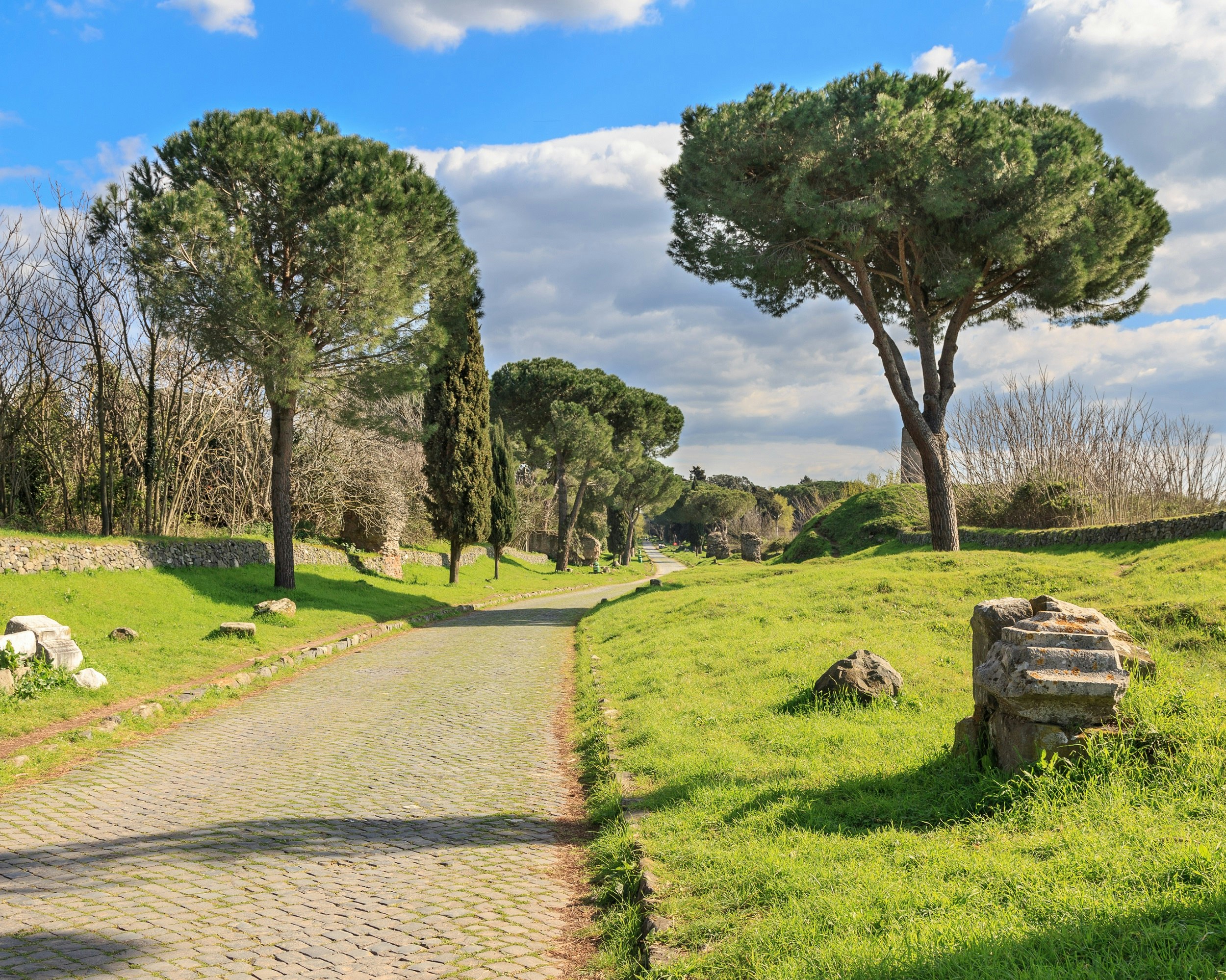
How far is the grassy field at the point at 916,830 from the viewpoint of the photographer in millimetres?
2994

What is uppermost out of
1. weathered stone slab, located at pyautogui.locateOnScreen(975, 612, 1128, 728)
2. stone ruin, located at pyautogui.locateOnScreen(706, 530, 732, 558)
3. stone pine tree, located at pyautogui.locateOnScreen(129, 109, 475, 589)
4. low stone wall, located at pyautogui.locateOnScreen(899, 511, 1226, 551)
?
stone pine tree, located at pyautogui.locateOnScreen(129, 109, 475, 589)

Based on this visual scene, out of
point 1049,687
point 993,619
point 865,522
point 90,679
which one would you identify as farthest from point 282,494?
point 1049,687

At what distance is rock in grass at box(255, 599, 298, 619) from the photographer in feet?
52.5

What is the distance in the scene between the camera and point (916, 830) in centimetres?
438

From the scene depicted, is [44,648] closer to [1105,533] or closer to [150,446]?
[150,446]

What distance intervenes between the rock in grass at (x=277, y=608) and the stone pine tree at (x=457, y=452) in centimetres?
1154

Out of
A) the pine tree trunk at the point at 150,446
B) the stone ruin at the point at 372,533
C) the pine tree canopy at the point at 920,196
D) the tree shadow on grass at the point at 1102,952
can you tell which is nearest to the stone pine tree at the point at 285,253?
the pine tree trunk at the point at 150,446

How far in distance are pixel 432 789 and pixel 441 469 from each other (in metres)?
22.4

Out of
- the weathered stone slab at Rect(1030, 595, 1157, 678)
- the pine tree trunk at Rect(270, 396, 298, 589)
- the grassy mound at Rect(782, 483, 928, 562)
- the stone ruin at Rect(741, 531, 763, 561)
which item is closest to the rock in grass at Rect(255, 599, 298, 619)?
the pine tree trunk at Rect(270, 396, 298, 589)

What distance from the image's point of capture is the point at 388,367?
20.8 meters

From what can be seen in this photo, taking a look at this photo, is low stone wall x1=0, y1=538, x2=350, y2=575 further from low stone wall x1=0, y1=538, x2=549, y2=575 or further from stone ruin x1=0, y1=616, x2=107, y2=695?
stone ruin x1=0, y1=616, x2=107, y2=695

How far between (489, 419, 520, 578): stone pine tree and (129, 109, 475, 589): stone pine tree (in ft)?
36.6

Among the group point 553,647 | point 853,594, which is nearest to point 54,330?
point 553,647

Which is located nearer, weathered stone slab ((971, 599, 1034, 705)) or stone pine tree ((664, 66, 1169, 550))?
weathered stone slab ((971, 599, 1034, 705))
